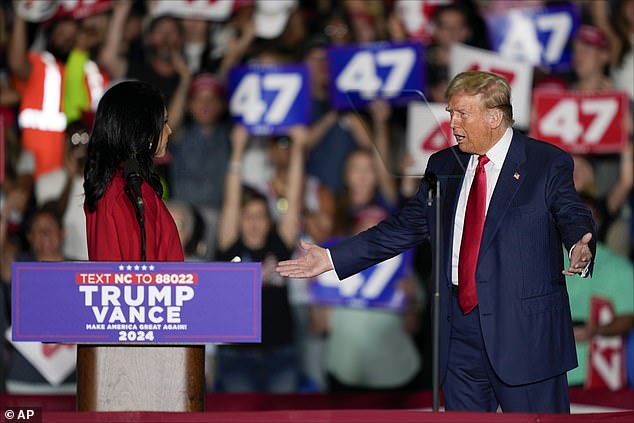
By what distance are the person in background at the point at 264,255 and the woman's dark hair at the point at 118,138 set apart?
282 cm

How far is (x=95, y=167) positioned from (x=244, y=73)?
352 cm

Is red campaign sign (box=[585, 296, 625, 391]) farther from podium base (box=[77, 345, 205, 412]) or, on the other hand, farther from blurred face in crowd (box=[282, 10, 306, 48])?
podium base (box=[77, 345, 205, 412])

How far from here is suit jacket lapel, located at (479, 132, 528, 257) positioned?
399 centimetres

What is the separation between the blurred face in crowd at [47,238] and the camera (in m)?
7.07

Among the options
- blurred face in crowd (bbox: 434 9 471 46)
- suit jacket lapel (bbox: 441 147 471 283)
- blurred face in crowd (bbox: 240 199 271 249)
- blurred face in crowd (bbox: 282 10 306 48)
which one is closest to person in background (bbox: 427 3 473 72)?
blurred face in crowd (bbox: 434 9 471 46)

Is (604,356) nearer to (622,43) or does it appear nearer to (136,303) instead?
(622,43)

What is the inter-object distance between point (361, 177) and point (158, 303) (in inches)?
143

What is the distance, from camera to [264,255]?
23.5 ft

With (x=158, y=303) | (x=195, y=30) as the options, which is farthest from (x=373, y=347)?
(x=158, y=303)

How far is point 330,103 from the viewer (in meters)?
7.72

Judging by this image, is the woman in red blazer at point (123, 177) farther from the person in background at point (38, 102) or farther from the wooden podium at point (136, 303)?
the person in background at point (38, 102)

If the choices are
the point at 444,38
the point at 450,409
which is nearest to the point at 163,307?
the point at 450,409

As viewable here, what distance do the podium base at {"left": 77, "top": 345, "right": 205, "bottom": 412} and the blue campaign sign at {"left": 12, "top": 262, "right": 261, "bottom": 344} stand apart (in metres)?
0.10

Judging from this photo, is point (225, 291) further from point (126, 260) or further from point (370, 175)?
point (370, 175)
